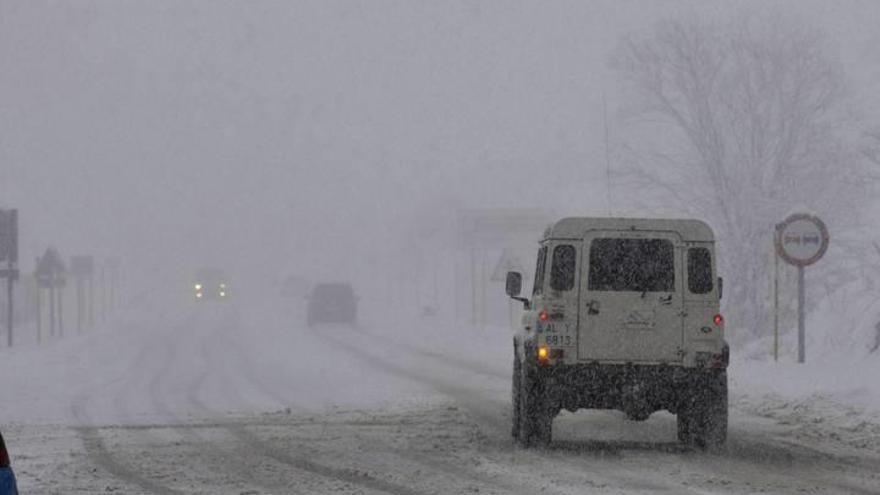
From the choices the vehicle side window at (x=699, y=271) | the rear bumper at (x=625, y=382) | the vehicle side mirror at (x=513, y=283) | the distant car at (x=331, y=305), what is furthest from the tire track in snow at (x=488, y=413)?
the distant car at (x=331, y=305)

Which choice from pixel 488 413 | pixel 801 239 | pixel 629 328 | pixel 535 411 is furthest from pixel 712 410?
pixel 801 239

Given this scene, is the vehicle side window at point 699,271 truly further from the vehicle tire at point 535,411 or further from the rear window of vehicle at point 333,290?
the rear window of vehicle at point 333,290

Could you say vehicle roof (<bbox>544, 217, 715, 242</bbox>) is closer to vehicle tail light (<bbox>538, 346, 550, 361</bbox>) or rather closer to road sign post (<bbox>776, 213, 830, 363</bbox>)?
vehicle tail light (<bbox>538, 346, 550, 361</bbox>)

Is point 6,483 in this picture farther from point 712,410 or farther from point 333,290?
point 333,290

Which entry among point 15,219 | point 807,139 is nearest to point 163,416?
point 15,219

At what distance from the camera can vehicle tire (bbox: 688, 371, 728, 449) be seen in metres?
13.3

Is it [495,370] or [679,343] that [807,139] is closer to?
[495,370]

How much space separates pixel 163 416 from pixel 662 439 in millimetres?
6305

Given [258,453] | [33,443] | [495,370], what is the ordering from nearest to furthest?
1. [258,453]
2. [33,443]
3. [495,370]

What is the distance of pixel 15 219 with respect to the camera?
1300 inches

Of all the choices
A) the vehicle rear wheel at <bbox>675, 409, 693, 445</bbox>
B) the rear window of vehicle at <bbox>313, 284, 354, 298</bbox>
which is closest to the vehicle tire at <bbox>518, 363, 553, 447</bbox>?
the vehicle rear wheel at <bbox>675, 409, 693, 445</bbox>

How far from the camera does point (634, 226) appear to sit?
13.6m

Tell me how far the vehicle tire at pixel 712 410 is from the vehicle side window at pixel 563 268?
1559 millimetres

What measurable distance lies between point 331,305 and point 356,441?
145ft
